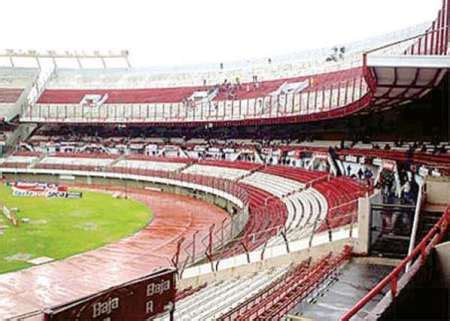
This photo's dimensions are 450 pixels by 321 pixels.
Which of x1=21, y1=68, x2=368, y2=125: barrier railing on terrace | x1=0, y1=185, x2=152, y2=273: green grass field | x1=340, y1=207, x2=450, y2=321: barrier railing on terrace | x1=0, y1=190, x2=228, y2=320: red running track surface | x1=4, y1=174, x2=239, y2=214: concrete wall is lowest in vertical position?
x1=0, y1=190, x2=228, y2=320: red running track surface

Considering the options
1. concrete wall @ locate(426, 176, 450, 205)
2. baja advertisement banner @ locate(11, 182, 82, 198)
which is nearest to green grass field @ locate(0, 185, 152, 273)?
baja advertisement banner @ locate(11, 182, 82, 198)

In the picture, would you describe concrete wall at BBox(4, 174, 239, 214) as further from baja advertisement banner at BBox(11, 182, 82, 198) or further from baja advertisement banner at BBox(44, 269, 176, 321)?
baja advertisement banner at BBox(44, 269, 176, 321)

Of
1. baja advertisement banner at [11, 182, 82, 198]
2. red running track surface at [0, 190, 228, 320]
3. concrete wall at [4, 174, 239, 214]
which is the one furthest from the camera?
baja advertisement banner at [11, 182, 82, 198]

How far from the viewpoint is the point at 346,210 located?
58.9 feet

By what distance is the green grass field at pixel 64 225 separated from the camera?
23.6 meters

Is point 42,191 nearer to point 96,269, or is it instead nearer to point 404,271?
point 96,269

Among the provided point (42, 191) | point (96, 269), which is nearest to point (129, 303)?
point (96, 269)

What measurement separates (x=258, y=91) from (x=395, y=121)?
19.1 metres

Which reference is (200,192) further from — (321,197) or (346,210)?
(346,210)

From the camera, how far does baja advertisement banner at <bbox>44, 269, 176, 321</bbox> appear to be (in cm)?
624

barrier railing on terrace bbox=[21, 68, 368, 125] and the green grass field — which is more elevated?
barrier railing on terrace bbox=[21, 68, 368, 125]

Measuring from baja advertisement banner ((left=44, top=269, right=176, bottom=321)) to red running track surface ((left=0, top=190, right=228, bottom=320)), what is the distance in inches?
211

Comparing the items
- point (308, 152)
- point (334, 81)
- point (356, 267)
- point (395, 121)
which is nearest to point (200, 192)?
point (308, 152)

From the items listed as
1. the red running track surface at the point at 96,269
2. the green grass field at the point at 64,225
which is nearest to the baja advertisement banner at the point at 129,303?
the red running track surface at the point at 96,269
